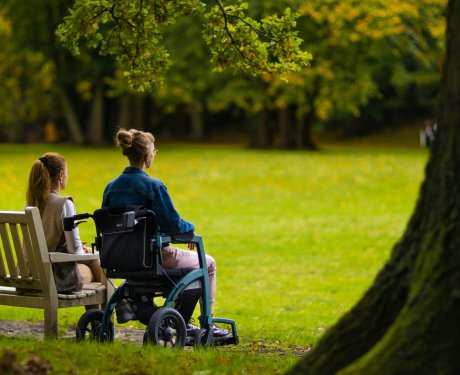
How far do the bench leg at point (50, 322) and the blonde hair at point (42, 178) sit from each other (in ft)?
2.54

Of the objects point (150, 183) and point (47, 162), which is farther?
point (47, 162)

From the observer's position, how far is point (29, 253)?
750cm

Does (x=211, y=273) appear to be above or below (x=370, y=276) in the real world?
above

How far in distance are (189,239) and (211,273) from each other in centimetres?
63

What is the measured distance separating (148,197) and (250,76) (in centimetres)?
3741

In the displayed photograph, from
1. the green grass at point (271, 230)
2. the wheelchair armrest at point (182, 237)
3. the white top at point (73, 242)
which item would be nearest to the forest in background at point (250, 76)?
the green grass at point (271, 230)

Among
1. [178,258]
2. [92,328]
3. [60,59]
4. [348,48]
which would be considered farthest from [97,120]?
[178,258]

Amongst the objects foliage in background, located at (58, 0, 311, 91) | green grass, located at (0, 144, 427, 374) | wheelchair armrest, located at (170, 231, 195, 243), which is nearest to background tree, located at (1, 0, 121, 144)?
green grass, located at (0, 144, 427, 374)

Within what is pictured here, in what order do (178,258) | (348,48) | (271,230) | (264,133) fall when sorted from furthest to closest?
(264,133) < (348,48) < (271,230) < (178,258)

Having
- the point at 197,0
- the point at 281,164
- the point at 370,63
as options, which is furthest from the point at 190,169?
the point at 197,0

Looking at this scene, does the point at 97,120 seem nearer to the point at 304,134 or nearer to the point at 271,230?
the point at 304,134

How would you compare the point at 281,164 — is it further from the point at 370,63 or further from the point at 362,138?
the point at 362,138

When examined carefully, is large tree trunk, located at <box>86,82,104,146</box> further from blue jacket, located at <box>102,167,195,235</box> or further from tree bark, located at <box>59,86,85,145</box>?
blue jacket, located at <box>102,167,195,235</box>

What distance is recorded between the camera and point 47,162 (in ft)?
25.7
